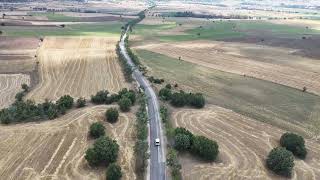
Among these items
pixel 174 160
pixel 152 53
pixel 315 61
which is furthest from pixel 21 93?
pixel 315 61

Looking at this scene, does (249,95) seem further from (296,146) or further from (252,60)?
(252,60)

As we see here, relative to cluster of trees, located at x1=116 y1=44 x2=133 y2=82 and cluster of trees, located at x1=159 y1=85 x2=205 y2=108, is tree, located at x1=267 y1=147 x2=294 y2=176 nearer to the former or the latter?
cluster of trees, located at x1=159 y1=85 x2=205 y2=108

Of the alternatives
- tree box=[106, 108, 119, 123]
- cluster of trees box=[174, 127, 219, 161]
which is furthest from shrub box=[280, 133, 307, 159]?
tree box=[106, 108, 119, 123]

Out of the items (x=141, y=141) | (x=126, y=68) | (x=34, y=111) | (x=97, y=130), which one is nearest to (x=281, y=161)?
(x=141, y=141)

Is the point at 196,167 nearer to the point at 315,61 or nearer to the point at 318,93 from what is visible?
the point at 318,93

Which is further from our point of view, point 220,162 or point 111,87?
point 111,87

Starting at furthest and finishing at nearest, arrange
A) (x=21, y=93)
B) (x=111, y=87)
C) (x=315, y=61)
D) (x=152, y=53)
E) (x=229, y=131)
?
(x=152, y=53) < (x=315, y=61) < (x=111, y=87) < (x=21, y=93) < (x=229, y=131)

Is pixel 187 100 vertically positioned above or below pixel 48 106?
above
